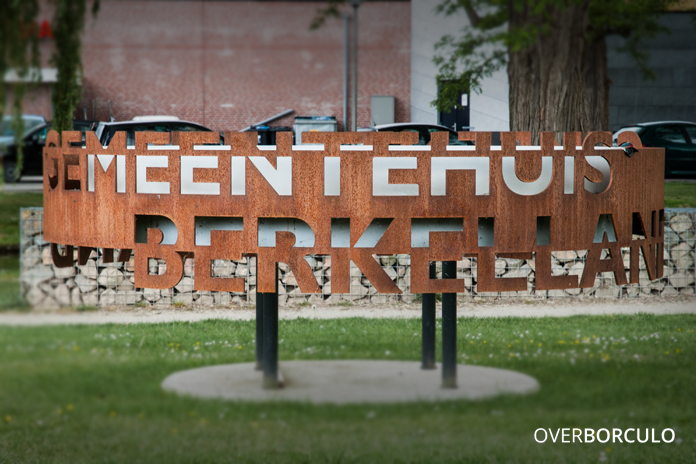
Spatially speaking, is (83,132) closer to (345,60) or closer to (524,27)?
(345,60)

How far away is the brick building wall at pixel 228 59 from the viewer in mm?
2895

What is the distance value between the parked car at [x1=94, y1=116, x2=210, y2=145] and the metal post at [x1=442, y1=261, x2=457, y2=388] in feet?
3.48

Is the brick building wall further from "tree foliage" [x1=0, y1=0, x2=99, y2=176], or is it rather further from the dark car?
the dark car

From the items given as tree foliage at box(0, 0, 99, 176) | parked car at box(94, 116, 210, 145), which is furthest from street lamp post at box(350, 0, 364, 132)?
tree foliage at box(0, 0, 99, 176)

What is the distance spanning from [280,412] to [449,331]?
36.2 inches

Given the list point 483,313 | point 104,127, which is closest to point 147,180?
point 104,127

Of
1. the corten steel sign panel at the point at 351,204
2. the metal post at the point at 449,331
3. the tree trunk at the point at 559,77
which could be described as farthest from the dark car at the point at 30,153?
the tree trunk at the point at 559,77

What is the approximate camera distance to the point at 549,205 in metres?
2.49

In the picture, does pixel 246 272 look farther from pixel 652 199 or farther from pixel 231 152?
pixel 652 199

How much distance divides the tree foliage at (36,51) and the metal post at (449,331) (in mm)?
1633

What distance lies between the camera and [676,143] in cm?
347

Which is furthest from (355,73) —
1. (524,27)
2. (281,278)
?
(281,278)

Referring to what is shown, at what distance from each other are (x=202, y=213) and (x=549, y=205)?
3.80 ft

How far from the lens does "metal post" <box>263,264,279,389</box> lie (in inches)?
117
